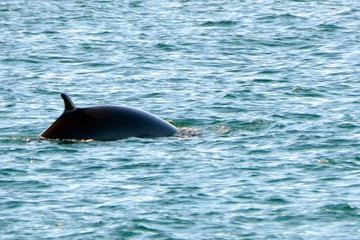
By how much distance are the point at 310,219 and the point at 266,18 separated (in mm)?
24195

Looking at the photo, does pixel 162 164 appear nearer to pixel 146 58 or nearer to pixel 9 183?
pixel 9 183

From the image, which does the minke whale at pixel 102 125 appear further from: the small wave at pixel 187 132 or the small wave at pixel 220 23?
the small wave at pixel 220 23

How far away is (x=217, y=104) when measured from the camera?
24.9 metres

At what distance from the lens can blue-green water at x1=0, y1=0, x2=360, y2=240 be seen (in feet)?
53.9

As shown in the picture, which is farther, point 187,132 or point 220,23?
point 220,23

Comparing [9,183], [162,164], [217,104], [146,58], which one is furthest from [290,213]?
[146,58]

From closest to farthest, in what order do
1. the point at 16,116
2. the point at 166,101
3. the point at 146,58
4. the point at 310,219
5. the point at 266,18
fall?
the point at 310,219 < the point at 16,116 < the point at 166,101 < the point at 146,58 < the point at 266,18

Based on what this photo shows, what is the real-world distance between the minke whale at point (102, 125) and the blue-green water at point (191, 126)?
0.84 ft

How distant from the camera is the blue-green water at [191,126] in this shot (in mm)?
16422

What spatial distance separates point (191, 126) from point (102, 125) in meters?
2.45

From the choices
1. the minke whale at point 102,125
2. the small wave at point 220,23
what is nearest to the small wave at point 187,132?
the minke whale at point 102,125

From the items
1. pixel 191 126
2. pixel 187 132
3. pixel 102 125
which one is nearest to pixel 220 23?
pixel 191 126

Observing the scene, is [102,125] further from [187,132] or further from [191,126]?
[191,126]

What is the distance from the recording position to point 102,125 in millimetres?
20703
